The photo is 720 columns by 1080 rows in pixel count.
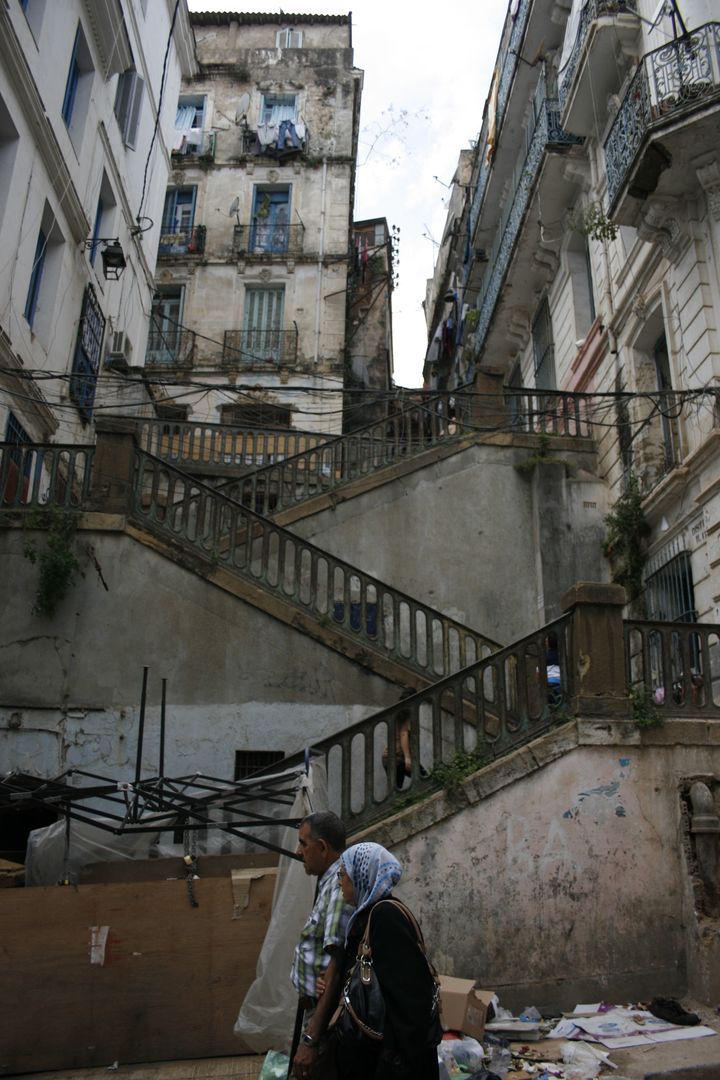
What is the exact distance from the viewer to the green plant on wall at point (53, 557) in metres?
9.91

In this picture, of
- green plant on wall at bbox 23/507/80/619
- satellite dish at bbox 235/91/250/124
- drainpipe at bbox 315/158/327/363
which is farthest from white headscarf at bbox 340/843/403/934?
satellite dish at bbox 235/91/250/124

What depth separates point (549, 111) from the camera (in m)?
16.5

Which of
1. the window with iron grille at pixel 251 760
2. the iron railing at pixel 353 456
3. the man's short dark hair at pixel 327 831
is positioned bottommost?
the man's short dark hair at pixel 327 831

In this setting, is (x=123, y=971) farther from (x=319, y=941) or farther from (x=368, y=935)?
(x=368, y=935)

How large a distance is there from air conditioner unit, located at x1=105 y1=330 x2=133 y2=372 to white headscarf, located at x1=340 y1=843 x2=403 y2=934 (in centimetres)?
1472

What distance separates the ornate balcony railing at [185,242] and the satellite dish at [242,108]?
435 cm

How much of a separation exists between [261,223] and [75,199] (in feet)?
42.1

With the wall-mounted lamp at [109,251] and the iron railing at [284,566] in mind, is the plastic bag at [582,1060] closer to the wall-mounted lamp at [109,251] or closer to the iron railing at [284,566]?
the iron railing at [284,566]

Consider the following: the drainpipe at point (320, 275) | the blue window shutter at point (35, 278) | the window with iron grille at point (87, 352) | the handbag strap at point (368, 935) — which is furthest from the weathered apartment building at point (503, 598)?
the drainpipe at point (320, 275)

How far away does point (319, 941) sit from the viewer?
4.05m

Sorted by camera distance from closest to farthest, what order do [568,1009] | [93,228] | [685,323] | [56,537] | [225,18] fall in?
[568,1009], [56,537], [685,323], [93,228], [225,18]

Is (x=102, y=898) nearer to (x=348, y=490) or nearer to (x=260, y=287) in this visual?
(x=348, y=490)

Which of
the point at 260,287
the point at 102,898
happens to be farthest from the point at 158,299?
the point at 102,898

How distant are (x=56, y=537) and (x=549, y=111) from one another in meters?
12.5
